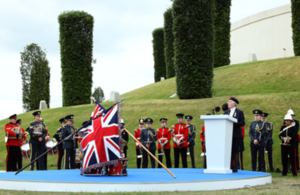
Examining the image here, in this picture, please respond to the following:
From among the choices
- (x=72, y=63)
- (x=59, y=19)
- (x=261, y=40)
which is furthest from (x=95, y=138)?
(x=261, y=40)

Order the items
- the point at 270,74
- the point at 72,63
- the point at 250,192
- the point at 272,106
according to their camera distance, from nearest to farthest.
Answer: the point at 250,192
the point at 272,106
the point at 270,74
the point at 72,63

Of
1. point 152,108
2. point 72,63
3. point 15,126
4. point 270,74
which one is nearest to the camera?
point 15,126

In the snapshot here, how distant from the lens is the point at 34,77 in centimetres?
3703

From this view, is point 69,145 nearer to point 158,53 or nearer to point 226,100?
point 226,100

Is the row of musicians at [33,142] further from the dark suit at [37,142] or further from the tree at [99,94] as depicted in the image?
the tree at [99,94]

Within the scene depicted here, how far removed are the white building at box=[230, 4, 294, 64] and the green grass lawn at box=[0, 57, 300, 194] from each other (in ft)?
78.5

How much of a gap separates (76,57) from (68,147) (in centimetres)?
1601

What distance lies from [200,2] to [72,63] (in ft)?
36.6

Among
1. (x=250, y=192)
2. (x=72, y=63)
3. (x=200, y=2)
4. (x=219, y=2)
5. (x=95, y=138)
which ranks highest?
(x=219, y=2)

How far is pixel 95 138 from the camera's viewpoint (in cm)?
761

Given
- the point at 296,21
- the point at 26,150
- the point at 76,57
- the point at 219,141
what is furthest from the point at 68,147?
the point at 296,21

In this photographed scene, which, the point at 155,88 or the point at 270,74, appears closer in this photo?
the point at 270,74

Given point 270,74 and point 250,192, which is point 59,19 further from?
point 250,192

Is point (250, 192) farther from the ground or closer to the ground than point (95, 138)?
closer to the ground
